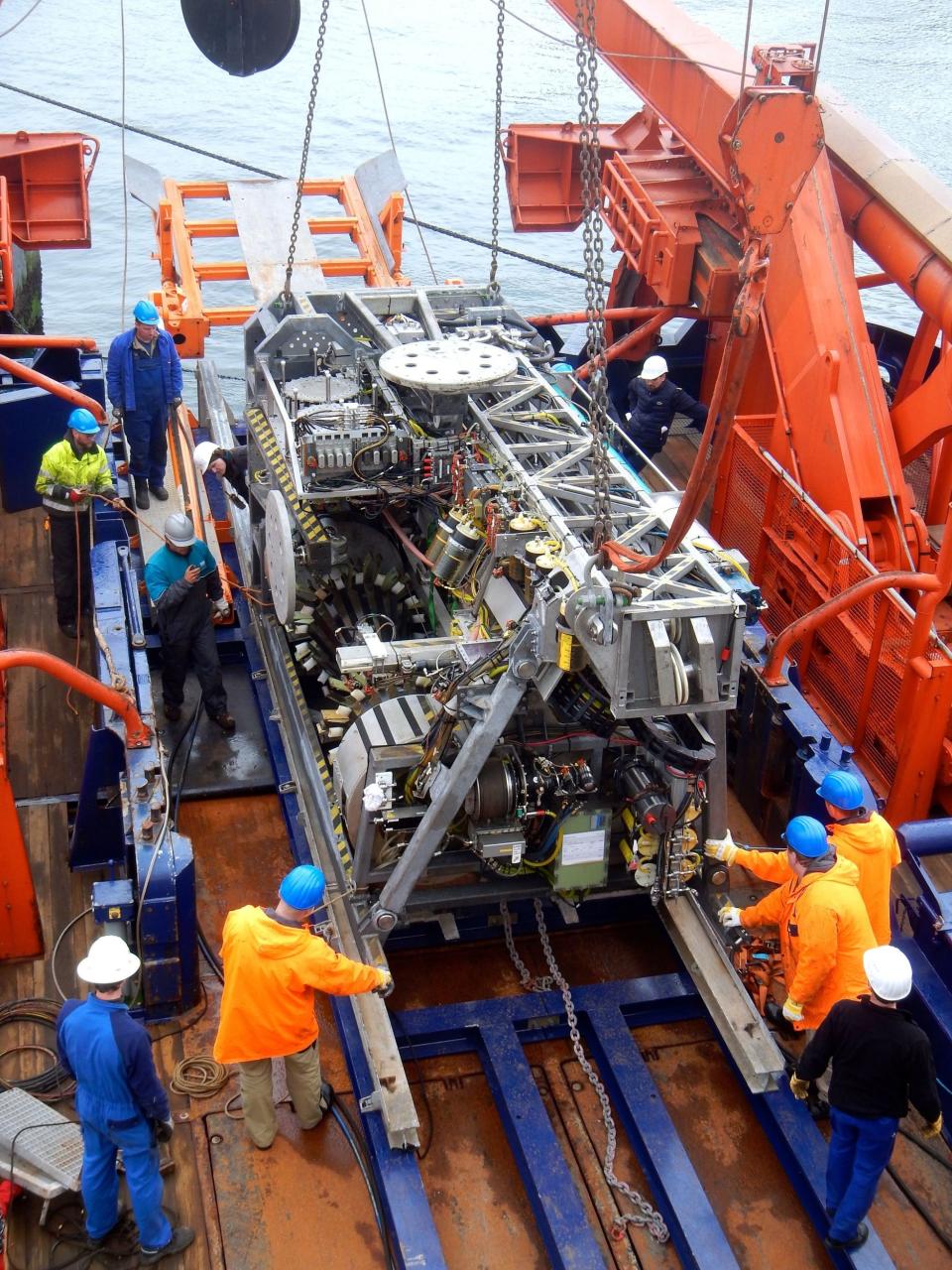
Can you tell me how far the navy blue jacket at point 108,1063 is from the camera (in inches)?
180

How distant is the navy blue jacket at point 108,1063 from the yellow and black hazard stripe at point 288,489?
3179mm

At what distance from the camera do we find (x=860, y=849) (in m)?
5.61

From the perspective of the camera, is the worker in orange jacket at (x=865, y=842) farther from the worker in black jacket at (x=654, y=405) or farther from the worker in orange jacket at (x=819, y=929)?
the worker in black jacket at (x=654, y=405)

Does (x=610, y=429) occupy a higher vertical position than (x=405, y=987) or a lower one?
higher

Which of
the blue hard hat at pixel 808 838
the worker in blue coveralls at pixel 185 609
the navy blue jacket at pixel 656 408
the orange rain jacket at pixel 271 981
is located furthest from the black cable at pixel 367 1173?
the navy blue jacket at pixel 656 408

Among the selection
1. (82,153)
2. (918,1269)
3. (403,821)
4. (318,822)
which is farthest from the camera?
(82,153)

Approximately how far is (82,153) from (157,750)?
23.2 feet

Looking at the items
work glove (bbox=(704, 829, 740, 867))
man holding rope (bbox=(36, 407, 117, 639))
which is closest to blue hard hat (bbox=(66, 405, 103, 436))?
man holding rope (bbox=(36, 407, 117, 639))

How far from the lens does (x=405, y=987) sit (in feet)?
20.6

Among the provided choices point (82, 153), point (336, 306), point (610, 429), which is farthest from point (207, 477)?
point (610, 429)

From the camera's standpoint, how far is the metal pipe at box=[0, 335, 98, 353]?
9.63 m

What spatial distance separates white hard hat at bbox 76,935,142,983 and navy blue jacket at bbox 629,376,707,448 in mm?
6513

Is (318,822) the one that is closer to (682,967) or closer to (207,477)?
(682,967)

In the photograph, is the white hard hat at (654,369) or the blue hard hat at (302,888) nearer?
the blue hard hat at (302,888)
